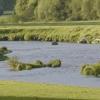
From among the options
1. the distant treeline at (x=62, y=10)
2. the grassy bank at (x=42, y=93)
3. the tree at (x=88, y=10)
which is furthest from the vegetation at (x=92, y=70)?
the tree at (x=88, y=10)

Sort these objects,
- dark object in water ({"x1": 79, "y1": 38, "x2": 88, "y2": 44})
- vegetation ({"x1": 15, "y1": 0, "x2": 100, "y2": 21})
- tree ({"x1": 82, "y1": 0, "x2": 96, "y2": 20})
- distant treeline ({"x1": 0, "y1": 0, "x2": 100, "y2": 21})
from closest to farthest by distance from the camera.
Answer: dark object in water ({"x1": 79, "y1": 38, "x2": 88, "y2": 44}), tree ({"x1": 82, "y1": 0, "x2": 96, "y2": 20}), vegetation ({"x1": 15, "y1": 0, "x2": 100, "y2": 21}), distant treeline ({"x1": 0, "y1": 0, "x2": 100, "y2": 21})

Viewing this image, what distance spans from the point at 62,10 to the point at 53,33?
59696 mm

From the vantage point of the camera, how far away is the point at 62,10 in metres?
177

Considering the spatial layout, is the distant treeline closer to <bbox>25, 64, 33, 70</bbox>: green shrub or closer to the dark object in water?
the dark object in water

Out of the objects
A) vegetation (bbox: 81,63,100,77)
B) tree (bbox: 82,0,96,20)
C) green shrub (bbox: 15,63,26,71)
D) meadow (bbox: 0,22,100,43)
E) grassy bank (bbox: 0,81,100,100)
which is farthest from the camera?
tree (bbox: 82,0,96,20)

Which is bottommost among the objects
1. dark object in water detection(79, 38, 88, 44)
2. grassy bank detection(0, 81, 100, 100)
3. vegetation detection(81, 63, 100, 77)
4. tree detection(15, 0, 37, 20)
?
dark object in water detection(79, 38, 88, 44)

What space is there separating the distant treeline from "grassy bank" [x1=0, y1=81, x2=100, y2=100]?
13260cm

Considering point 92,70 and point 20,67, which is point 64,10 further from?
point 92,70

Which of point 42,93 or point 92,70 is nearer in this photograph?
point 42,93

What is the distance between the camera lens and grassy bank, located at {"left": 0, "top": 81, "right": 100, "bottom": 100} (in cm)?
2592

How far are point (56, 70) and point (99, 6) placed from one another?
368 feet

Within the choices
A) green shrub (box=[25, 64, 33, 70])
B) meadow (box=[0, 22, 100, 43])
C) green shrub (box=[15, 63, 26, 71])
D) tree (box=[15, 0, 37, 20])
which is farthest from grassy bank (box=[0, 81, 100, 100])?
tree (box=[15, 0, 37, 20])

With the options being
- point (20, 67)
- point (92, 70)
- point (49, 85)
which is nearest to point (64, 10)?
point (20, 67)

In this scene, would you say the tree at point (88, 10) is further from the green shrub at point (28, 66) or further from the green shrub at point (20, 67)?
the green shrub at point (20, 67)
